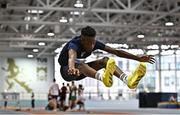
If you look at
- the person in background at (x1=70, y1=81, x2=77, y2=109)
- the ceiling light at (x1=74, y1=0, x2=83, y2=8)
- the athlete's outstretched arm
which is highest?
the ceiling light at (x1=74, y1=0, x2=83, y2=8)

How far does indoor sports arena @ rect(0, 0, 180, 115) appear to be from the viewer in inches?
713

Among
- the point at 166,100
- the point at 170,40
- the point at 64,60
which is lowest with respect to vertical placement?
the point at 166,100

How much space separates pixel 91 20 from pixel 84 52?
23069 millimetres

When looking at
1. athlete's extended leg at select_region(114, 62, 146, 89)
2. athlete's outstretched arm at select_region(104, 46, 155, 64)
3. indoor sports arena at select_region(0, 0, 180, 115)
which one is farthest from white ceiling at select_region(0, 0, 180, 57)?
athlete's extended leg at select_region(114, 62, 146, 89)

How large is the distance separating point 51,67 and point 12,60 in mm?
3807

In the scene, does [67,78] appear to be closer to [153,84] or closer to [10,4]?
[10,4]

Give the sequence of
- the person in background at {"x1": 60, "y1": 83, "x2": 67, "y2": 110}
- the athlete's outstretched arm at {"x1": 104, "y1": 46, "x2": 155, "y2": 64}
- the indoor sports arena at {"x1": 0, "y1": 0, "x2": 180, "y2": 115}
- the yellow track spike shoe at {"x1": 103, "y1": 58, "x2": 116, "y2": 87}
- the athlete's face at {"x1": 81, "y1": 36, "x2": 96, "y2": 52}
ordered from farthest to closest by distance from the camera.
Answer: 1. the person in background at {"x1": 60, "y1": 83, "x2": 67, "y2": 110}
2. the indoor sports arena at {"x1": 0, "y1": 0, "x2": 180, "y2": 115}
3. the athlete's outstretched arm at {"x1": 104, "y1": 46, "x2": 155, "y2": 64}
4. the athlete's face at {"x1": 81, "y1": 36, "x2": 96, "y2": 52}
5. the yellow track spike shoe at {"x1": 103, "y1": 58, "x2": 116, "y2": 87}

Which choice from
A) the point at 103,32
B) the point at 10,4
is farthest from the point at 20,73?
the point at 10,4

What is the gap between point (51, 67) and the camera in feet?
133

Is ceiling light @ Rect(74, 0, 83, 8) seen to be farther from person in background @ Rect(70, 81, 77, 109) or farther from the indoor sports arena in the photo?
person in background @ Rect(70, 81, 77, 109)

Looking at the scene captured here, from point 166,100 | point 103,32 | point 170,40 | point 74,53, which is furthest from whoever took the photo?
point 170,40

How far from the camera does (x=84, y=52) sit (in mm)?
6746

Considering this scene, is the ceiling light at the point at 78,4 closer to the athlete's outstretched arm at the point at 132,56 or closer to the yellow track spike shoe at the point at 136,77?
the athlete's outstretched arm at the point at 132,56

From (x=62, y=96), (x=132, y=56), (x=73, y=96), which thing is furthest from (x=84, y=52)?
(x=73, y=96)
